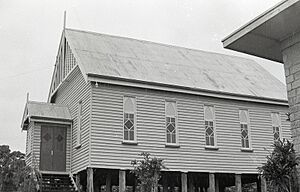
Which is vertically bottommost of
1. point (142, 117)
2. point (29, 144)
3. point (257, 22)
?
point (29, 144)

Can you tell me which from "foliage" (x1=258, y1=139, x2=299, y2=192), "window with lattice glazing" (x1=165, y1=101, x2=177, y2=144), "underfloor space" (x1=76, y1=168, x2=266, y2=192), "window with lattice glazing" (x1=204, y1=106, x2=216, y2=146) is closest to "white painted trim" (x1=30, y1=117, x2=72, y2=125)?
"underfloor space" (x1=76, y1=168, x2=266, y2=192)

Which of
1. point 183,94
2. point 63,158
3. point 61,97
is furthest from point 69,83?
point 183,94

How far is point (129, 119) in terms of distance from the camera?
20750 millimetres

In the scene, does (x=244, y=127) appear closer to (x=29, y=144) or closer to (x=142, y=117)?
(x=142, y=117)

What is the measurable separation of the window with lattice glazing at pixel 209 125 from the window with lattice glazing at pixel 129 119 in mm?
3956

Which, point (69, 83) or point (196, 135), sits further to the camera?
point (69, 83)

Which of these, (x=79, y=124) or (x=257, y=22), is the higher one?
(x=257, y=22)

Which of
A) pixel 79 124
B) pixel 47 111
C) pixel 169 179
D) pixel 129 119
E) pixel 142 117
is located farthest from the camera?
pixel 169 179

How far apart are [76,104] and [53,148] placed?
2.37m

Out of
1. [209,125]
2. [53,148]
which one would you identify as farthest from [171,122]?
[53,148]

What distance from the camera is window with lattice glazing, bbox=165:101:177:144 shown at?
2162 centimetres

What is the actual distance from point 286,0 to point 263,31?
1.20 m

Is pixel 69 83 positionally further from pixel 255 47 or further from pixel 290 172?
pixel 290 172

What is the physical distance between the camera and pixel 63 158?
74.1ft
